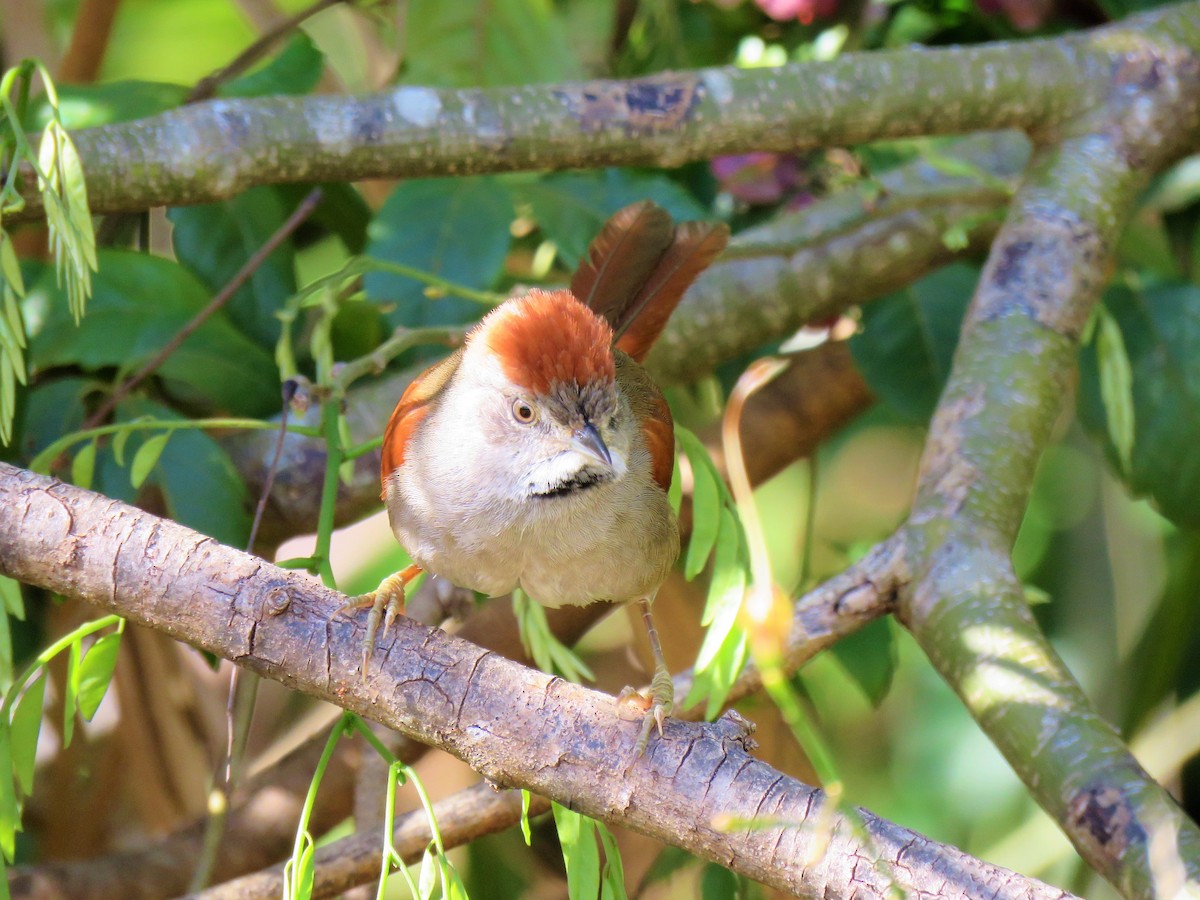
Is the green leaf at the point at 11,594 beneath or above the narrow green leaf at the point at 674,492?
above

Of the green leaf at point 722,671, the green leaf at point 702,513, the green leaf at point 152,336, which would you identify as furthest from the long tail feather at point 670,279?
the green leaf at point 722,671

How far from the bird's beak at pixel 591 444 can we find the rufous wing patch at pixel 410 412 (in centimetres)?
30

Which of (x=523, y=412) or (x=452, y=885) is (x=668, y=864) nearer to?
(x=523, y=412)

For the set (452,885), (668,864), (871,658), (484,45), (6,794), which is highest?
(484,45)

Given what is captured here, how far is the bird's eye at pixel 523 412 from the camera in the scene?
2.01 m

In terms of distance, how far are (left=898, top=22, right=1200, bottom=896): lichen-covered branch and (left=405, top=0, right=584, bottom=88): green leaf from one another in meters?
1.26

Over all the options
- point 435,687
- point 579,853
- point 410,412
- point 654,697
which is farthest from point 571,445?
point 579,853

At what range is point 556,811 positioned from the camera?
1586 mm

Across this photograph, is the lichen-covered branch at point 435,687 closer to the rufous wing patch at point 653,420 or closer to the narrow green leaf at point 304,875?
the narrow green leaf at point 304,875

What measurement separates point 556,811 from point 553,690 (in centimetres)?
20

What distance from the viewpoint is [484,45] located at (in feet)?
10.2

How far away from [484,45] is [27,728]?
2.16 metres

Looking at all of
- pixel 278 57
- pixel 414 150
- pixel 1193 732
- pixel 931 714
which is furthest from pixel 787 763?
pixel 278 57

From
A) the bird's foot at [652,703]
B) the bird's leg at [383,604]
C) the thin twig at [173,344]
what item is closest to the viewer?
the bird's foot at [652,703]
